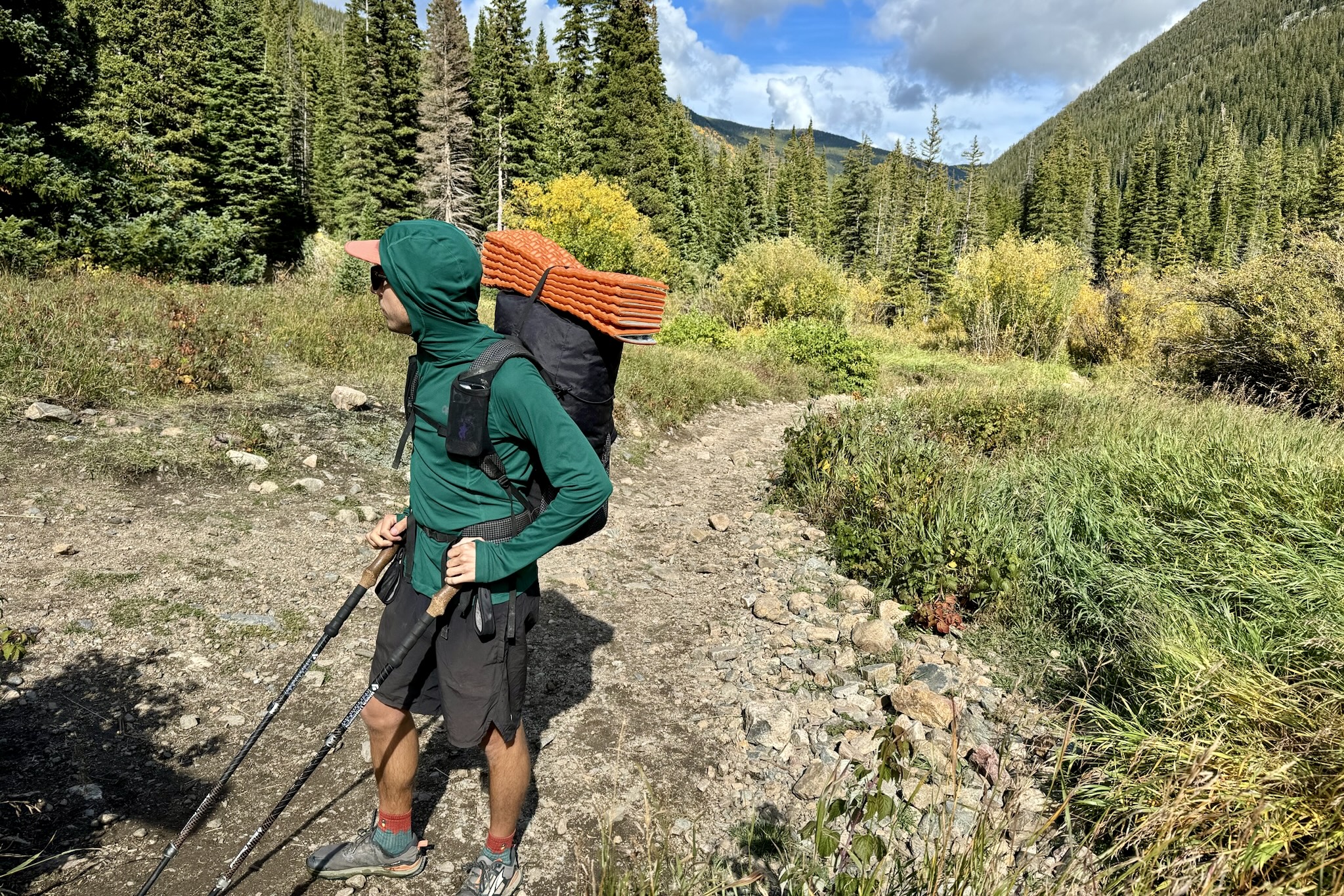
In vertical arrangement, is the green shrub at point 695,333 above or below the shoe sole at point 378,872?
above

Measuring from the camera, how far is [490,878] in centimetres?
233

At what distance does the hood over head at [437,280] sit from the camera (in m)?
1.95

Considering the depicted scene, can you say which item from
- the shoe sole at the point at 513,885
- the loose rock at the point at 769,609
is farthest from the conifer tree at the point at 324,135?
the shoe sole at the point at 513,885

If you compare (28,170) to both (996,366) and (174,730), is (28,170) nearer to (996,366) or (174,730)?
(174,730)

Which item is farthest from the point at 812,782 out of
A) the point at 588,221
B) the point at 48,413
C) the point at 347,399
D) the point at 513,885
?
the point at 588,221

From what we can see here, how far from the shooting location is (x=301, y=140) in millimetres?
53750

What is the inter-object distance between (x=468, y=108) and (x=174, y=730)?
4288cm

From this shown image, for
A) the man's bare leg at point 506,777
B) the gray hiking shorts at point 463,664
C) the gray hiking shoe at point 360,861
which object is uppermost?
the gray hiking shorts at point 463,664

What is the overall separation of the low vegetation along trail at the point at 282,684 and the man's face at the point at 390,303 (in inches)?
53.1

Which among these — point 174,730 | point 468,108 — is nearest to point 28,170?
point 174,730

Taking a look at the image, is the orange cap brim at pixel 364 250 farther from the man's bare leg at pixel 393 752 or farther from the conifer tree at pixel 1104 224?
the conifer tree at pixel 1104 224

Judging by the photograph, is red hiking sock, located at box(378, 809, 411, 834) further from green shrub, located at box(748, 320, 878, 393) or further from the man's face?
green shrub, located at box(748, 320, 878, 393)

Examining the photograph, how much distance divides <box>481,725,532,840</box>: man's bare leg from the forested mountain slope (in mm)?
122459

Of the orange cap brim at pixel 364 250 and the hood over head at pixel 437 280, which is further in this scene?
the orange cap brim at pixel 364 250
